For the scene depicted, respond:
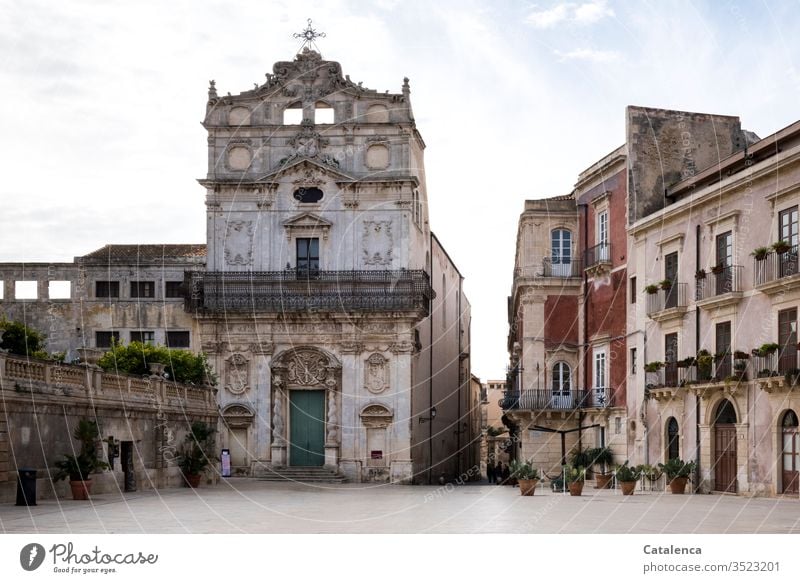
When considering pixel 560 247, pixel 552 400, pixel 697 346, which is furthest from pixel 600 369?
pixel 697 346

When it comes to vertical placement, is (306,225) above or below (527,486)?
above

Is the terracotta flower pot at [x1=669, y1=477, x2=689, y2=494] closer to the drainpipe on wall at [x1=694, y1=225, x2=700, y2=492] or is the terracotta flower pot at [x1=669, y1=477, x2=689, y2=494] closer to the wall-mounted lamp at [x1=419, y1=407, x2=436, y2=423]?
the drainpipe on wall at [x1=694, y1=225, x2=700, y2=492]

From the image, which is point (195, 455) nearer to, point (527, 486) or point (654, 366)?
point (527, 486)

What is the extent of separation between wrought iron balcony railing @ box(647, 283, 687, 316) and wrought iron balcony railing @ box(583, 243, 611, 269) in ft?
16.4

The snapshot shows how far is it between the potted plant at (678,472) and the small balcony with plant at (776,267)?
666cm

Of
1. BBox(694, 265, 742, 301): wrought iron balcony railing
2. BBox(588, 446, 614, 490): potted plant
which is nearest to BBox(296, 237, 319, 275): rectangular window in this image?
BBox(588, 446, 614, 490): potted plant

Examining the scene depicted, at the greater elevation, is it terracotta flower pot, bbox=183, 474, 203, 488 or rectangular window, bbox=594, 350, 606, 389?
rectangular window, bbox=594, 350, 606, 389

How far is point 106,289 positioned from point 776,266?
33.9 meters

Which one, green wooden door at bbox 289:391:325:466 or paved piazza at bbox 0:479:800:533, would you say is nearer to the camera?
paved piazza at bbox 0:479:800:533

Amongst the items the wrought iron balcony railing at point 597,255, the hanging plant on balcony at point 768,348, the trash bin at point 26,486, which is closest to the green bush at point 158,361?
the wrought iron balcony railing at point 597,255

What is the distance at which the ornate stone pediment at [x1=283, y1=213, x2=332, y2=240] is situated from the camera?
54.7 metres

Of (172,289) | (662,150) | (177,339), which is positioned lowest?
(177,339)

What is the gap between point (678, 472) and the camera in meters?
39.3

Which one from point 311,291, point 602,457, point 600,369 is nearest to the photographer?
point 602,457
